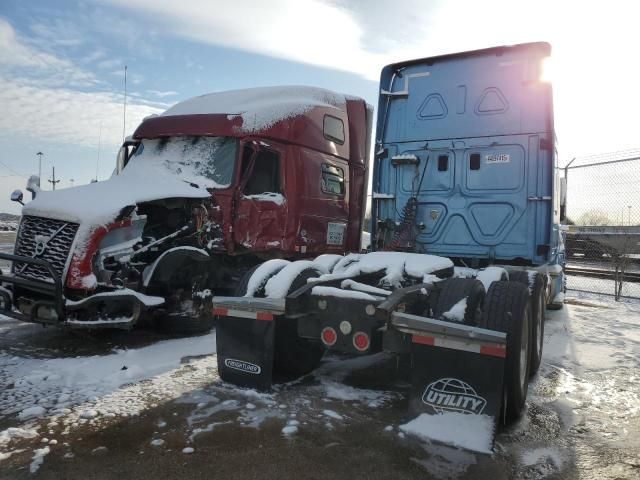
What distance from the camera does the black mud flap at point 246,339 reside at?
421 centimetres

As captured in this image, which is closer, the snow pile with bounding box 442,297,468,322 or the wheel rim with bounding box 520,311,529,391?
the snow pile with bounding box 442,297,468,322

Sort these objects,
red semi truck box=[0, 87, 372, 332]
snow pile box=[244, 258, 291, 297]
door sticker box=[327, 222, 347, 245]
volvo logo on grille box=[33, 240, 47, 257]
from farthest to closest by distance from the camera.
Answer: door sticker box=[327, 222, 347, 245], volvo logo on grille box=[33, 240, 47, 257], red semi truck box=[0, 87, 372, 332], snow pile box=[244, 258, 291, 297]

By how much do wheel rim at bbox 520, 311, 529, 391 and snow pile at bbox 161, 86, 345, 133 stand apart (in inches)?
168

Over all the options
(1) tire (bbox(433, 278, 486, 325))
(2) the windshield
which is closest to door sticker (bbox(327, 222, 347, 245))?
(2) the windshield

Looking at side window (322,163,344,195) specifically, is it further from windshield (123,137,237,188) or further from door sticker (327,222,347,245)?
windshield (123,137,237,188)

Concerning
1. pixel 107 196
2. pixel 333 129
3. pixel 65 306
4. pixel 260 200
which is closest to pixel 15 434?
pixel 65 306

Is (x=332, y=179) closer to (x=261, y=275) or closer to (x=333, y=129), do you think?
(x=333, y=129)

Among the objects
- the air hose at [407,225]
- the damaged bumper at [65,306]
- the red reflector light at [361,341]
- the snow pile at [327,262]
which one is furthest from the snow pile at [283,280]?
the air hose at [407,225]

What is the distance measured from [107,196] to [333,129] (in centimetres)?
358

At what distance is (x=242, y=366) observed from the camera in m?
4.33

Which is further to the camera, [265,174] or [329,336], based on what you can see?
[265,174]

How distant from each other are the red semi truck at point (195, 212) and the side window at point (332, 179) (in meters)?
0.02

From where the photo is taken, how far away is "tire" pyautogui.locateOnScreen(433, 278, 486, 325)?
12.4 feet

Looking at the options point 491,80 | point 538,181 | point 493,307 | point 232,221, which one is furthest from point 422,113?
point 493,307
